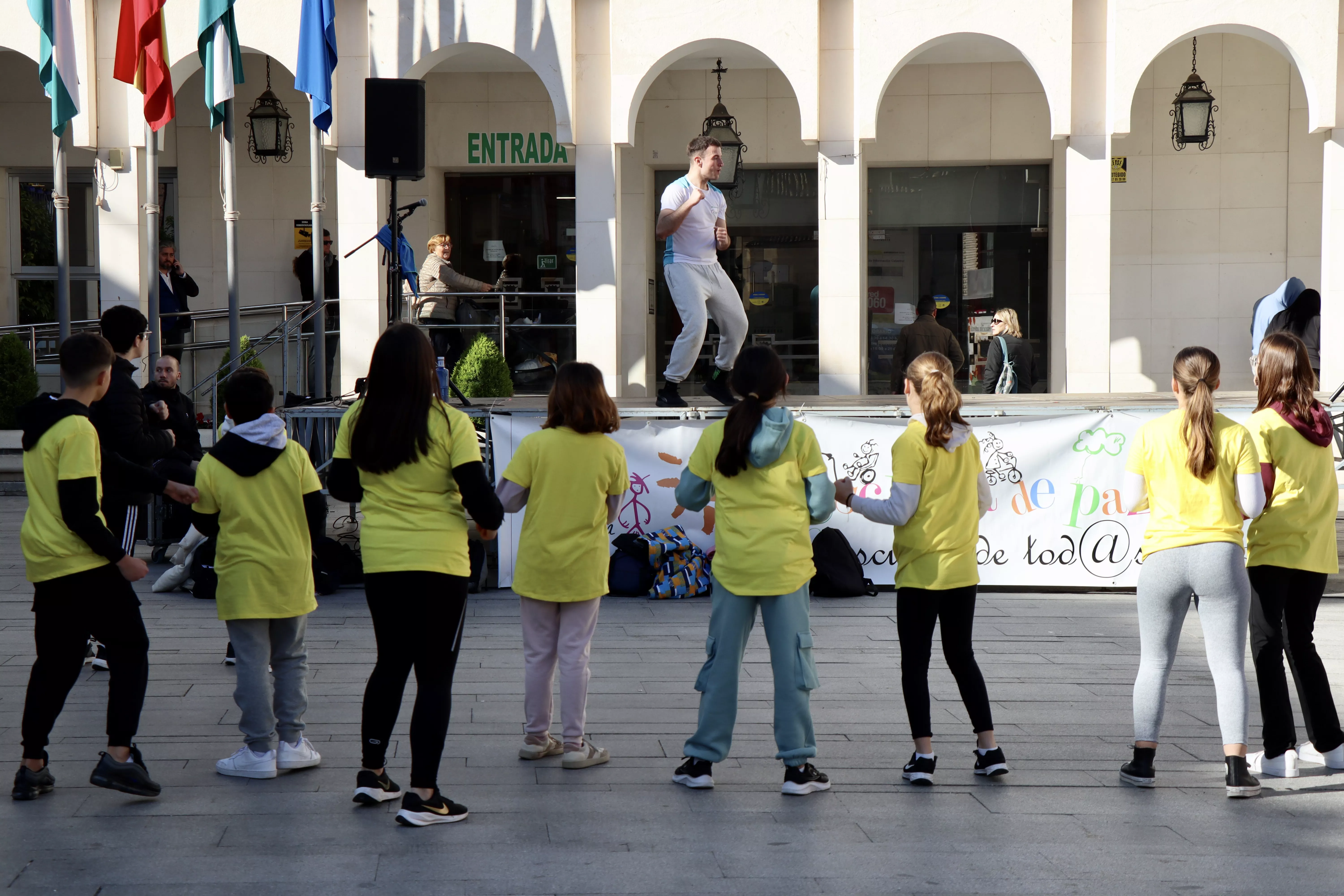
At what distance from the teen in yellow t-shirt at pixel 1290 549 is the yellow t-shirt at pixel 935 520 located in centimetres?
114

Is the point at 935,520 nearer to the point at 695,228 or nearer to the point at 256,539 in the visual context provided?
the point at 256,539

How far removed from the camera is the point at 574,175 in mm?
19016

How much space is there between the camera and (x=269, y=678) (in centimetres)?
540

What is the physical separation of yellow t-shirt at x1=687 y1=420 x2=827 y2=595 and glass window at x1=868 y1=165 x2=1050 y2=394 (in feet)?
46.2

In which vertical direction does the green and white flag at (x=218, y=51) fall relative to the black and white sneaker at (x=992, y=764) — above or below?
above

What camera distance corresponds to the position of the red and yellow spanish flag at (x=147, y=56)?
14016 millimetres

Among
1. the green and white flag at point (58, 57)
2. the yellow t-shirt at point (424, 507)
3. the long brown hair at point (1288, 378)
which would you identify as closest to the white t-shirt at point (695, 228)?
the long brown hair at point (1288, 378)

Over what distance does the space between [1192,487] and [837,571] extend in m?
4.81

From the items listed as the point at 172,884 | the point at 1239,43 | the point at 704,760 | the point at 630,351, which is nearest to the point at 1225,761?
the point at 704,760

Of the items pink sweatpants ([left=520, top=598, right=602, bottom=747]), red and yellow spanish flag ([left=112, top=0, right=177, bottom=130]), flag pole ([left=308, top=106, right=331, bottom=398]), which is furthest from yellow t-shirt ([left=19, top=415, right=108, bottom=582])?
red and yellow spanish flag ([left=112, top=0, right=177, bottom=130])

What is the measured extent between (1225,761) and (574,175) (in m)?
15.2

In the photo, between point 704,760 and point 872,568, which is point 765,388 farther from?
point 872,568

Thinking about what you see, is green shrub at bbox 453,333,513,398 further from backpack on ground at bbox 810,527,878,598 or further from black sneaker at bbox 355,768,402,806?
black sneaker at bbox 355,768,402,806

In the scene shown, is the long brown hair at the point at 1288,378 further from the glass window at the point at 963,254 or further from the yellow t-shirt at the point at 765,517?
the glass window at the point at 963,254
